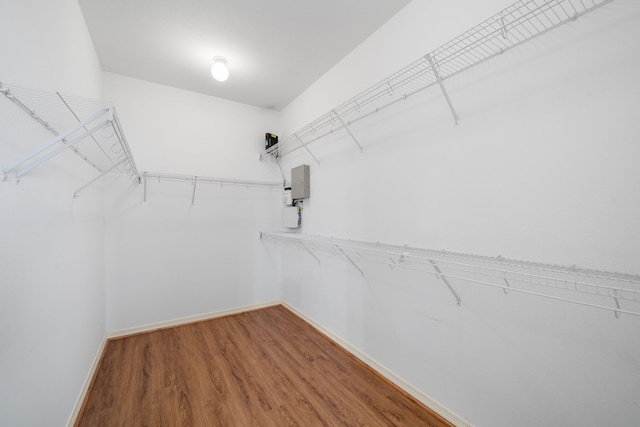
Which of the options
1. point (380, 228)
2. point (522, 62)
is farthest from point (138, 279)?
point (522, 62)

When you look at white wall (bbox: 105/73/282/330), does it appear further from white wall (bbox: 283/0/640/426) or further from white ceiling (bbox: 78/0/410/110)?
white wall (bbox: 283/0/640/426)

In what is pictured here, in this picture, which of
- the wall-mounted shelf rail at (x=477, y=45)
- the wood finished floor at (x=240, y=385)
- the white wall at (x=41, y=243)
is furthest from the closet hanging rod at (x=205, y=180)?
the wood finished floor at (x=240, y=385)

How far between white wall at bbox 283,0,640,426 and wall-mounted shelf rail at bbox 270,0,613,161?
72 millimetres

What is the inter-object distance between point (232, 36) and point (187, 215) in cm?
194

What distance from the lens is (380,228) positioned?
203 centimetres

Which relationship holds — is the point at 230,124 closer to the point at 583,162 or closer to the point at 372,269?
the point at 372,269

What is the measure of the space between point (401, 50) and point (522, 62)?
875mm

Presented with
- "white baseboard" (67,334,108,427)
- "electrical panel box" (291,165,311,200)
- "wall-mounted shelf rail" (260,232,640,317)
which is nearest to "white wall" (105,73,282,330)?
"white baseboard" (67,334,108,427)

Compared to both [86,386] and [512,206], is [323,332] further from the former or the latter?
[512,206]

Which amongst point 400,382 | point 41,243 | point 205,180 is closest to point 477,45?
point 400,382

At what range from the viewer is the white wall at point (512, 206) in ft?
3.29

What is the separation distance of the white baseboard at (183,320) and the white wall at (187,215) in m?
0.05

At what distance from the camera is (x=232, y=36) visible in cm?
213

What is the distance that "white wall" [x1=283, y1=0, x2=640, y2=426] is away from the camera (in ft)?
3.29
